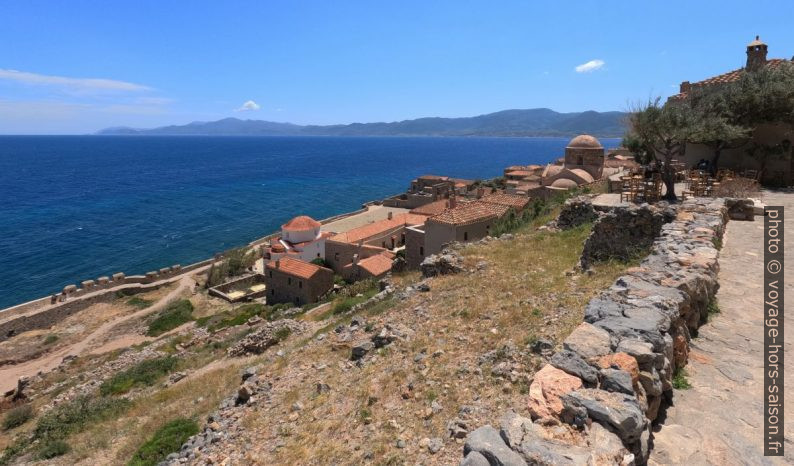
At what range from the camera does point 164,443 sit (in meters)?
9.03

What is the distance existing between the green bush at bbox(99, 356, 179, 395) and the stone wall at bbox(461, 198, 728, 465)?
16.3 m

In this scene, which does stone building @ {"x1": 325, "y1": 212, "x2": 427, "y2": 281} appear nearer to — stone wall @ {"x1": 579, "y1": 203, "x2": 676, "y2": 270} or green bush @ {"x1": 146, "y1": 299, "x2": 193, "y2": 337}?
green bush @ {"x1": 146, "y1": 299, "x2": 193, "y2": 337}

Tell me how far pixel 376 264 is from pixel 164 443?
22336 mm

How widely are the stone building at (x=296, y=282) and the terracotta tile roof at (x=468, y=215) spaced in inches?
353

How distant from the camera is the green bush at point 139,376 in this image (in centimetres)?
1595

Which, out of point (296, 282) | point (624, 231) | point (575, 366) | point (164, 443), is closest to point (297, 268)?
point (296, 282)

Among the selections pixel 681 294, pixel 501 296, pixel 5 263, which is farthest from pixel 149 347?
pixel 5 263

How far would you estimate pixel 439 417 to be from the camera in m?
5.83

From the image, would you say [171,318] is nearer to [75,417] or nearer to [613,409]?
[75,417]

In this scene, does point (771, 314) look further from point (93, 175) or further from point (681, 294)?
point (93, 175)

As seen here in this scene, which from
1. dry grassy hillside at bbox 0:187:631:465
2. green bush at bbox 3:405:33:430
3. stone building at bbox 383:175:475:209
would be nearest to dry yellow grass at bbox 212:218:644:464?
dry grassy hillside at bbox 0:187:631:465

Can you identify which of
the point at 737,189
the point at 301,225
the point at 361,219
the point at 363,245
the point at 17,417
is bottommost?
the point at 17,417

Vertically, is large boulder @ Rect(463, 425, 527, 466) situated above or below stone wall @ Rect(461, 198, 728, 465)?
below

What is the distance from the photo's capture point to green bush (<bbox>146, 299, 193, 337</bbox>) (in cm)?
2672
